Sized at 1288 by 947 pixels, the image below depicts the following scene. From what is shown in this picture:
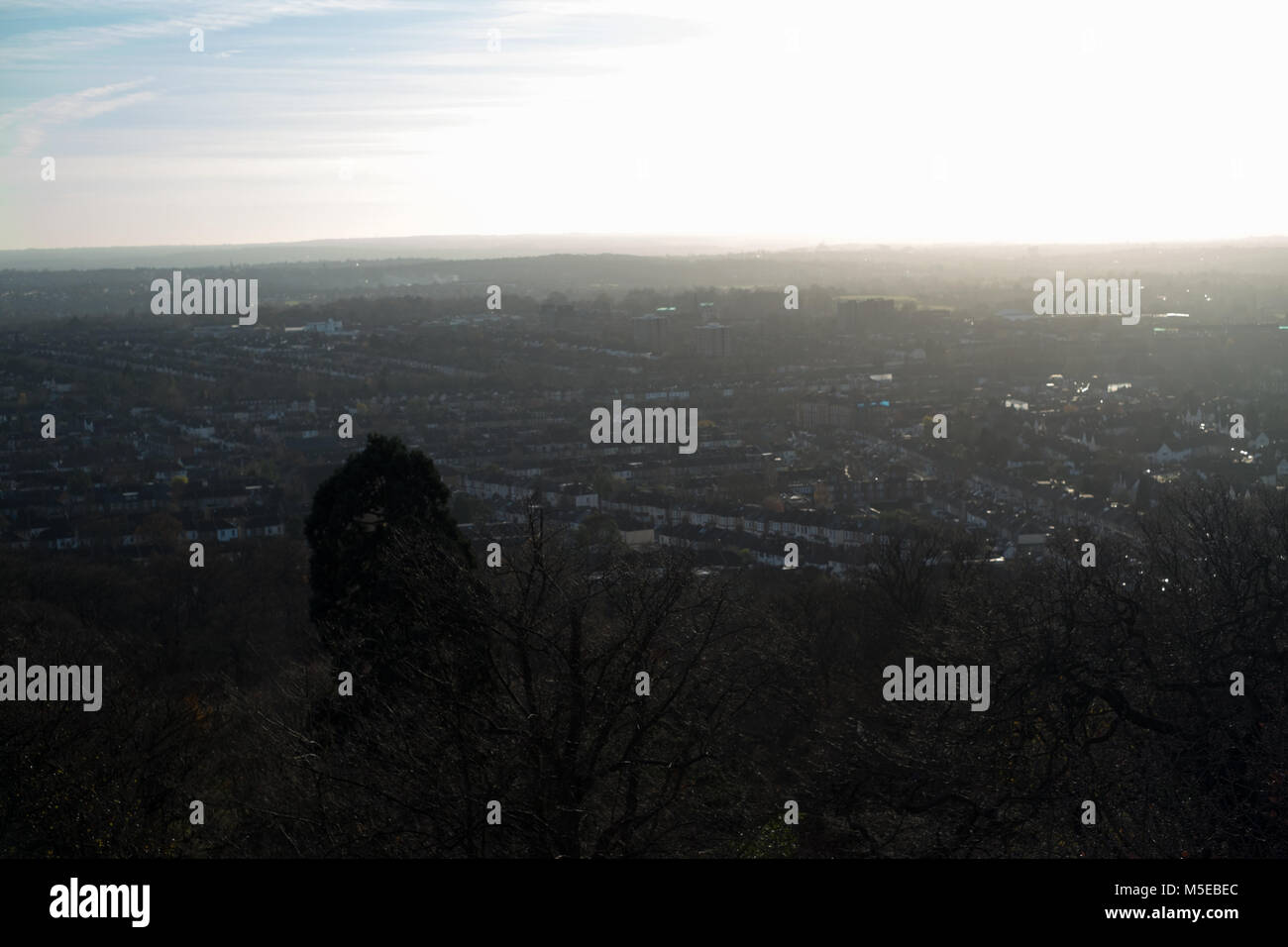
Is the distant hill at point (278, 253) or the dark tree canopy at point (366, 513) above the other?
the distant hill at point (278, 253)

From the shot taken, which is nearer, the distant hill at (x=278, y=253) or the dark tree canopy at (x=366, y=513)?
the dark tree canopy at (x=366, y=513)

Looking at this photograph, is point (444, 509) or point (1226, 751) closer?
point (1226, 751)

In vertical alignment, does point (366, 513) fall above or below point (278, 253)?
below

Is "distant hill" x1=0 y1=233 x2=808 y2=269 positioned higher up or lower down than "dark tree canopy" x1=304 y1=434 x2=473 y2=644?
higher up

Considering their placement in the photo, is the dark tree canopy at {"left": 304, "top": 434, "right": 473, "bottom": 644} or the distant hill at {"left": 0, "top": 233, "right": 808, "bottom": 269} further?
the distant hill at {"left": 0, "top": 233, "right": 808, "bottom": 269}

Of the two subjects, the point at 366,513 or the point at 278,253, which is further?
the point at 278,253
